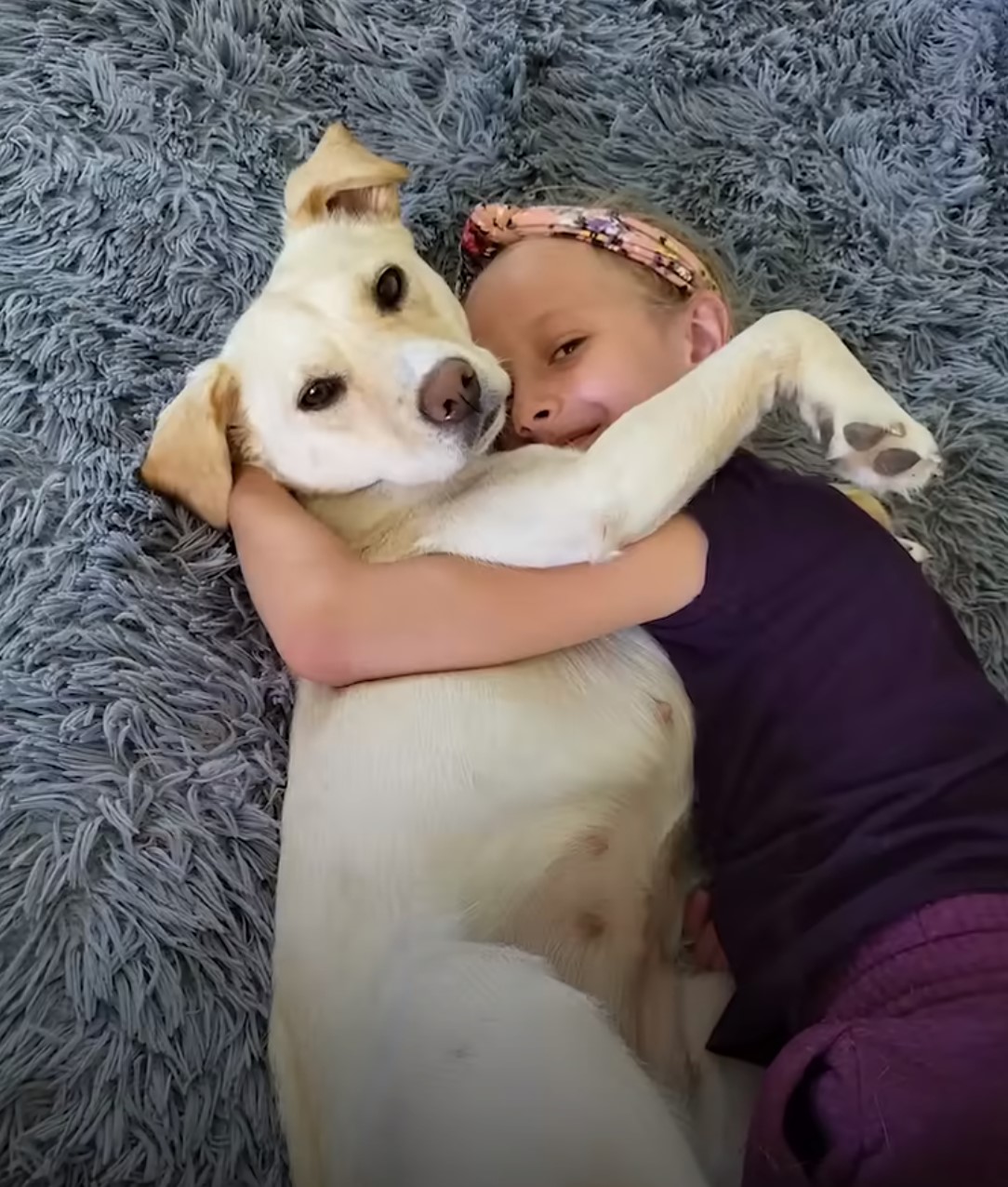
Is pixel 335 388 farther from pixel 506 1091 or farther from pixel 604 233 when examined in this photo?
pixel 506 1091

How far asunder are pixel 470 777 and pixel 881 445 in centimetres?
60

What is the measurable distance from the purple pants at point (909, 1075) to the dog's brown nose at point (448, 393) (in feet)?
2.40

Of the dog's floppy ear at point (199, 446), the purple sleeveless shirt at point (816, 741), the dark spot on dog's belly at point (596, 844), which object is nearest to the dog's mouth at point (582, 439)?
the purple sleeveless shirt at point (816, 741)

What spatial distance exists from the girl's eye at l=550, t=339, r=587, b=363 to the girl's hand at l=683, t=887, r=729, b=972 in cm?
70

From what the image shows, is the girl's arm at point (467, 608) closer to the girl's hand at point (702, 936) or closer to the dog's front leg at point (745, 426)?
the dog's front leg at point (745, 426)

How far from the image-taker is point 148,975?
157cm

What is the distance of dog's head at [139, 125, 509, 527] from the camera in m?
1.65

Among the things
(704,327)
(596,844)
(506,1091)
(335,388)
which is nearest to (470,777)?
(596,844)

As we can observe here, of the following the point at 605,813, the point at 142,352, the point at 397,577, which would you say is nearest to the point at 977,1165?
the point at 605,813

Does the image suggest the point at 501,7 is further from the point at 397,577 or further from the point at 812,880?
the point at 812,880

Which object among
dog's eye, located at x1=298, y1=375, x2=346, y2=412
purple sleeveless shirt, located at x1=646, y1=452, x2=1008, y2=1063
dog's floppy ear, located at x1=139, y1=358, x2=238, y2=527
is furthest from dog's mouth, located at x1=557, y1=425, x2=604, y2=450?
dog's floppy ear, located at x1=139, y1=358, x2=238, y2=527

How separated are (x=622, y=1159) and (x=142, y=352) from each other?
1205mm

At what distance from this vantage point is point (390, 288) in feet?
5.77

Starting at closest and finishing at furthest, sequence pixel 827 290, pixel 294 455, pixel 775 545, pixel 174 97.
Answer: pixel 775 545
pixel 294 455
pixel 174 97
pixel 827 290
